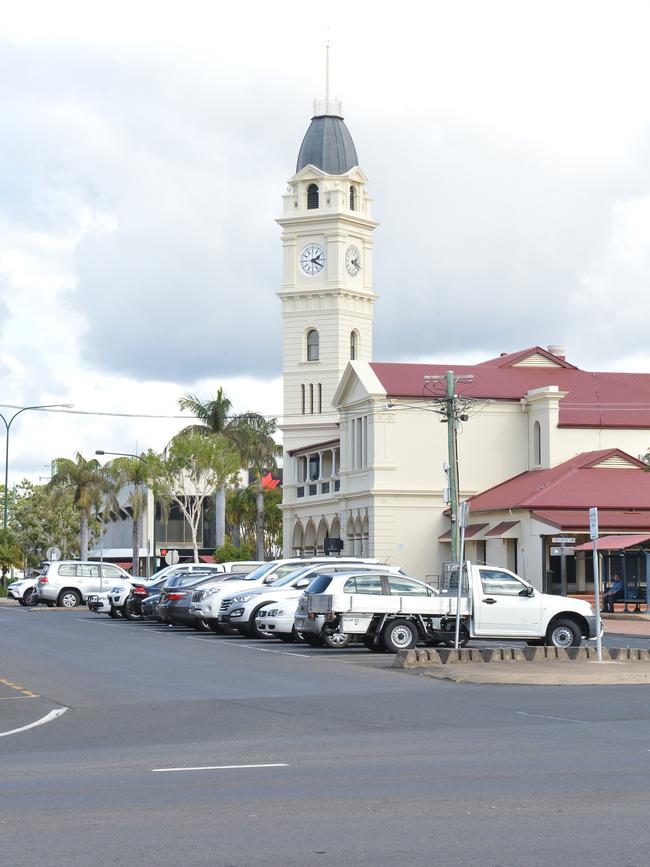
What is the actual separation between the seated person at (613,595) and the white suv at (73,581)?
16.5 m

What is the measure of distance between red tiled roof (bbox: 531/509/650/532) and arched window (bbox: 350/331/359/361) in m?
31.8

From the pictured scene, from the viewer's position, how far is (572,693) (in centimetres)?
1867

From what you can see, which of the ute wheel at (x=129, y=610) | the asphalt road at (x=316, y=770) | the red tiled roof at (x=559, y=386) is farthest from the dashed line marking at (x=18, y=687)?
the red tiled roof at (x=559, y=386)

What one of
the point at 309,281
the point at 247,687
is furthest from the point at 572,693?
the point at 309,281

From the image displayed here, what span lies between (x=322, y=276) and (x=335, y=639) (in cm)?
6137

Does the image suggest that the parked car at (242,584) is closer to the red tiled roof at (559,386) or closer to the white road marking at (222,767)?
the white road marking at (222,767)

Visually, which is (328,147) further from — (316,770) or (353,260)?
(316,770)

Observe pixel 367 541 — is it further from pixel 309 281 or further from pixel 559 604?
pixel 559 604

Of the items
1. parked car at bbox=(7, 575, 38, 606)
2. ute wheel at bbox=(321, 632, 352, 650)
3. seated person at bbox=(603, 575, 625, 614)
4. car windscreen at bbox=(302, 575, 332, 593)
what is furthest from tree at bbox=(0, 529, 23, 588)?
car windscreen at bbox=(302, 575, 332, 593)

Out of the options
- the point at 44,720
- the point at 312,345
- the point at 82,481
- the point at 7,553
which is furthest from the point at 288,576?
the point at 82,481

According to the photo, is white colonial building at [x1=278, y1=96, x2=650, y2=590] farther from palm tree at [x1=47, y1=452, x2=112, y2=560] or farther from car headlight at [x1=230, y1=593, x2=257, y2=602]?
car headlight at [x1=230, y1=593, x2=257, y2=602]

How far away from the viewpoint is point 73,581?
49.0m

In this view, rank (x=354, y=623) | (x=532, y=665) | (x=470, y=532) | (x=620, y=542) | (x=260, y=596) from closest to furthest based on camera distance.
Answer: (x=532, y=665) < (x=354, y=623) < (x=260, y=596) < (x=620, y=542) < (x=470, y=532)

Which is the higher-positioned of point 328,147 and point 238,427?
point 328,147
